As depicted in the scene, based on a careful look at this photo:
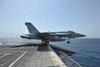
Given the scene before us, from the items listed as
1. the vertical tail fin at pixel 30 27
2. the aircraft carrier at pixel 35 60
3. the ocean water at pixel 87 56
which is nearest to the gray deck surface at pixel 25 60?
the aircraft carrier at pixel 35 60

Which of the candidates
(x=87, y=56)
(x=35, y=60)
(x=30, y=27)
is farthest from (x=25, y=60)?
(x=87, y=56)

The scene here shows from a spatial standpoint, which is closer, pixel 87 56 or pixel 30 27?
pixel 87 56

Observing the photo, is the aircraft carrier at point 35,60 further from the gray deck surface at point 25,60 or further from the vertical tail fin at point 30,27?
the vertical tail fin at point 30,27

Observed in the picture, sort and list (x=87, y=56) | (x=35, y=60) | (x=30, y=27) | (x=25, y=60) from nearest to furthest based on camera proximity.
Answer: (x=35, y=60), (x=25, y=60), (x=87, y=56), (x=30, y=27)

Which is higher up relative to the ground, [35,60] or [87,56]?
[35,60]

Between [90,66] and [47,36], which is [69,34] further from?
[90,66]

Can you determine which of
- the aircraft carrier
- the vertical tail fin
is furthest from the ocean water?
the vertical tail fin

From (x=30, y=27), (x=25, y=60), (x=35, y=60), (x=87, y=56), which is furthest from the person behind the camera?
(x=30, y=27)

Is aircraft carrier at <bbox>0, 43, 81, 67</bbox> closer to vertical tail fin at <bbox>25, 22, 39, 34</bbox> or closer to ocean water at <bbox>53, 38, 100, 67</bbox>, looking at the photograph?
ocean water at <bbox>53, 38, 100, 67</bbox>

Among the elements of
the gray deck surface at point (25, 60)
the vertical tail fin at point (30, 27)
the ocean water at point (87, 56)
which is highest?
the vertical tail fin at point (30, 27)

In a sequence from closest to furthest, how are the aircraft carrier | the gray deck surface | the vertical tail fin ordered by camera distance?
the aircraft carrier → the gray deck surface → the vertical tail fin

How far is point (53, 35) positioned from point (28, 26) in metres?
11.9

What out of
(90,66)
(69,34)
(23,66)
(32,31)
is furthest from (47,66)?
(32,31)

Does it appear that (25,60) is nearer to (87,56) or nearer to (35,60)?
(35,60)
